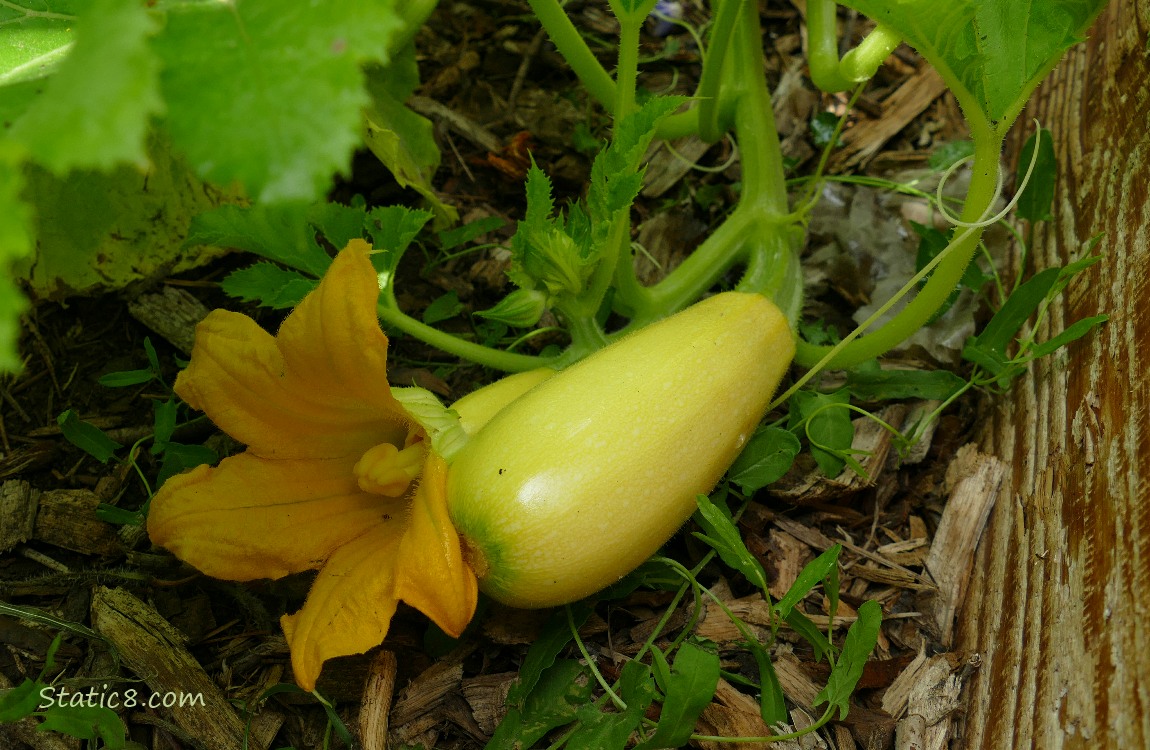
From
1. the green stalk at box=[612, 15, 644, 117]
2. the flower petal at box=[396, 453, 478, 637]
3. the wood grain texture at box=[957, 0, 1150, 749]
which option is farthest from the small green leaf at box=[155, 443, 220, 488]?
the wood grain texture at box=[957, 0, 1150, 749]

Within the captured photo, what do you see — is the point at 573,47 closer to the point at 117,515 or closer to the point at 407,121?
the point at 407,121

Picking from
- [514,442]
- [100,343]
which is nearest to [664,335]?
[514,442]

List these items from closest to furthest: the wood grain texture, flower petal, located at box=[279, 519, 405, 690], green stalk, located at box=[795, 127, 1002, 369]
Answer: the wood grain texture → flower petal, located at box=[279, 519, 405, 690] → green stalk, located at box=[795, 127, 1002, 369]

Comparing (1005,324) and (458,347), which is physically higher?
(458,347)

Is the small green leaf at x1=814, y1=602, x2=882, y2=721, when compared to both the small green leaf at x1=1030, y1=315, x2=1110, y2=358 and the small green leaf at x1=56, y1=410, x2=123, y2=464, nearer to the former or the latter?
the small green leaf at x1=1030, y1=315, x2=1110, y2=358

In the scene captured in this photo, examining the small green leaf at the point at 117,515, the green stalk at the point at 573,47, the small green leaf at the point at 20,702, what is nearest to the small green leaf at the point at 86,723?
the small green leaf at the point at 20,702

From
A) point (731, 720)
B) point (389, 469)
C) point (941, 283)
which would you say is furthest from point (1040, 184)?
point (389, 469)
